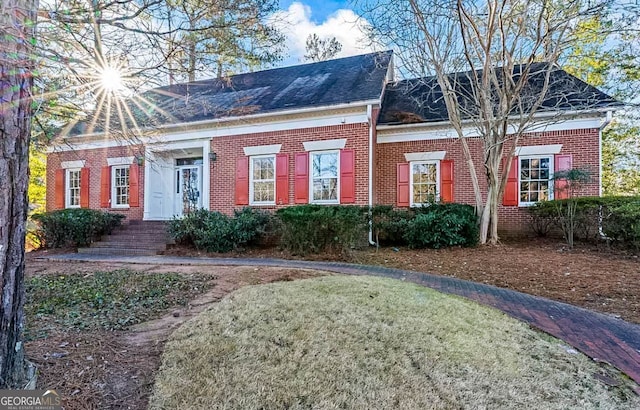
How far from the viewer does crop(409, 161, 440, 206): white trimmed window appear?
11445mm

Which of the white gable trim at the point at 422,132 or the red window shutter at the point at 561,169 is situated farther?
the white gable trim at the point at 422,132

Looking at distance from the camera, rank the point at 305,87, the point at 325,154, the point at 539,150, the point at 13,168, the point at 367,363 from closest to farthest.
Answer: the point at 13,168 < the point at 367,363 < the point at 539,150 < the point at 325,154 < the point at 305,87

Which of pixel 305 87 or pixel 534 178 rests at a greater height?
pixel 305 87

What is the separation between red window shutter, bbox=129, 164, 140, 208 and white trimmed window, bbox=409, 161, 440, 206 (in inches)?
398

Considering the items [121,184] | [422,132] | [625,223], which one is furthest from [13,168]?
[121,184]

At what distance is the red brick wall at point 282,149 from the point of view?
10477 mm

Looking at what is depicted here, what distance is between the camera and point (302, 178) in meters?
11.1

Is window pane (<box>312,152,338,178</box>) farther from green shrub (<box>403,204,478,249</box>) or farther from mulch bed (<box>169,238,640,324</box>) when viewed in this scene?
green shrub (<box>403,204,478,249</box>)

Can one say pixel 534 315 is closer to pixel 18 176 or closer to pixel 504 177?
pixel 18 176

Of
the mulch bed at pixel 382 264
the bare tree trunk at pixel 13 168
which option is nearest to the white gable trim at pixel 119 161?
the mulch bed at pixel 382 264

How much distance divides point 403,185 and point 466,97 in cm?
332

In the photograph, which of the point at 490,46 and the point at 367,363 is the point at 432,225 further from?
the point at 367,363

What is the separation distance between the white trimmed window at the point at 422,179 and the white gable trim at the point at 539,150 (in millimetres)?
2482

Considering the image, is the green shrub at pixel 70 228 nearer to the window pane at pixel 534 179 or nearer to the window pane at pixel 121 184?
the window pane at pixel 121 184
